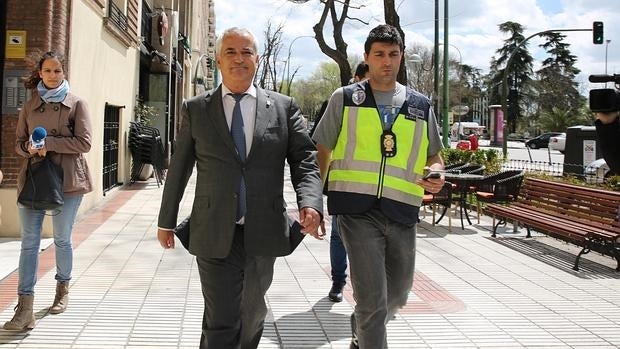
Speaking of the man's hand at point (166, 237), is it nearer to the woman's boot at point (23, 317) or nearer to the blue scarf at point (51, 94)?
the woman's boot at point (23, 317)

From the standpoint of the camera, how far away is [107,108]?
12023 mm

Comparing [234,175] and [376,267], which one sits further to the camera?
[376,267]

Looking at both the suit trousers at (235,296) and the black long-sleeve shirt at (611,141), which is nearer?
the black long-sleeve shirt at (611,141)

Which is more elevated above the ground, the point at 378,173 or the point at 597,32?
the point at 597,32

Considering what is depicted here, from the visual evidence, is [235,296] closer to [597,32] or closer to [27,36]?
[27,36]

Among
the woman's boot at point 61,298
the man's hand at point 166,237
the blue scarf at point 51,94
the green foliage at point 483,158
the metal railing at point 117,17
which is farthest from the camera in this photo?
the green foliage at point 483,158

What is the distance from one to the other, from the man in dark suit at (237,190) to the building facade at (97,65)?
334cm

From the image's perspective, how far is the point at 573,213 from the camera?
24.9 feet

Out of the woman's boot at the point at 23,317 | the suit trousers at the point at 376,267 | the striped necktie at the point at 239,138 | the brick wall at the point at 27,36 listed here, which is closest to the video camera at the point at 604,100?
the suit trousers at the point at 376,267

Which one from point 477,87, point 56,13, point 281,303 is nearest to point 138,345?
point 281,303

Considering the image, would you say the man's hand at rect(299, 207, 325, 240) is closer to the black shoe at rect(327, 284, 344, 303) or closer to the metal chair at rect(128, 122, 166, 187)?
the black shoe at rect(327, 284, 344, 303)

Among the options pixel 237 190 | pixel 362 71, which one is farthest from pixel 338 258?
pixel 237 190

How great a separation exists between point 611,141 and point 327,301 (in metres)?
3.29

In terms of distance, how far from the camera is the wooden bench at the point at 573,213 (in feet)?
21.6
